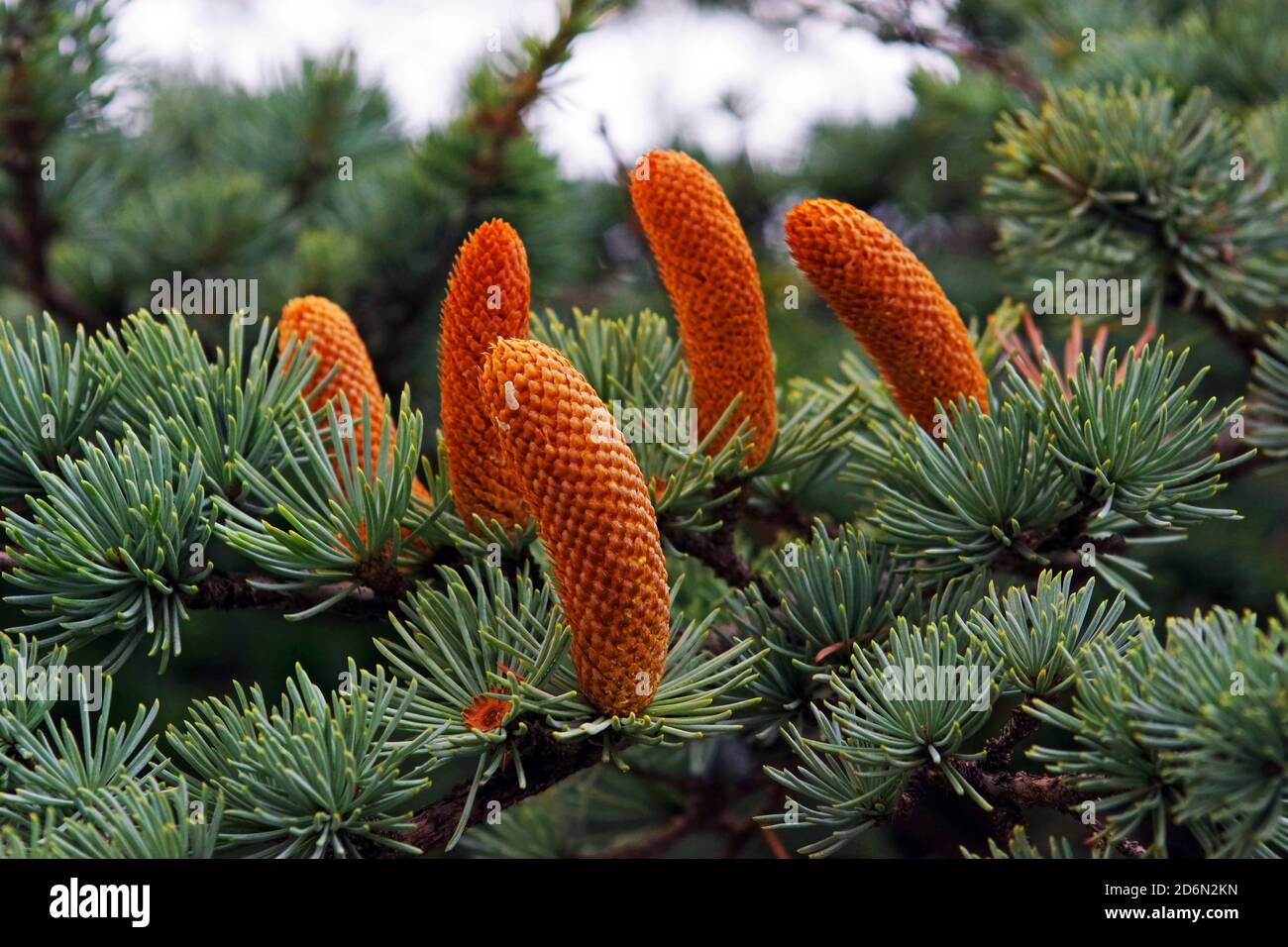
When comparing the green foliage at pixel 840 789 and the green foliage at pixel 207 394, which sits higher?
the green foliage at pixel 207 394

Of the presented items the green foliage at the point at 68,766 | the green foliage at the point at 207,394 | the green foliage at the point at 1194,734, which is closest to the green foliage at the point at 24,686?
the green foliage at the point at 68,766

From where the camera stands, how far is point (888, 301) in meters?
Result: 0.65

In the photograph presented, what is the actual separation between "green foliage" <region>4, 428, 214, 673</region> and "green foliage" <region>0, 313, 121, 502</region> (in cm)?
6

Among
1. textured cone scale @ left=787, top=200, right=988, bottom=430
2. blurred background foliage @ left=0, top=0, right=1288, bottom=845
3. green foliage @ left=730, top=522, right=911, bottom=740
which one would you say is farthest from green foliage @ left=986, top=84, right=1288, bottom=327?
green foliage @ left=730, top=522, right=911, bottom=740

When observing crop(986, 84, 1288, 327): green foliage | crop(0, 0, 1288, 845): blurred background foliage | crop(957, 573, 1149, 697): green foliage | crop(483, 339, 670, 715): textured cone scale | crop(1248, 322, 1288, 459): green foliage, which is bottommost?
crop(957, 573, 1149, 697): green foliage

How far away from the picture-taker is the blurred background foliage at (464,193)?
1.15 metres

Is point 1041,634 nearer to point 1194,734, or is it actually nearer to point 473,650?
point 1194,734

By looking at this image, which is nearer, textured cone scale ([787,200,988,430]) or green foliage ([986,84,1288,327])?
textured cone scale ([787,200,988,430])

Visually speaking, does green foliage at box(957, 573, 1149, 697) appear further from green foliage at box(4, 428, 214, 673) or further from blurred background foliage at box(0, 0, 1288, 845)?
blurred background foliage at box(0, 0, 1288, 845)

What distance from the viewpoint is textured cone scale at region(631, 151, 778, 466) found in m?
0.66

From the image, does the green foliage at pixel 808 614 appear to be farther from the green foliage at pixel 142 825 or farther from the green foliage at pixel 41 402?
the green foliage at pixel 41 402

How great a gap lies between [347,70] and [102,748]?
1024mm

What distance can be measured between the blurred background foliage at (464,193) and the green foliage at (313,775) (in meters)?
0.57

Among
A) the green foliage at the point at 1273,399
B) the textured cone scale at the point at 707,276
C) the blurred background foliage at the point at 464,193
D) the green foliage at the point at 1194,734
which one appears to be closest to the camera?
the green foliage at the point at 1194,734
